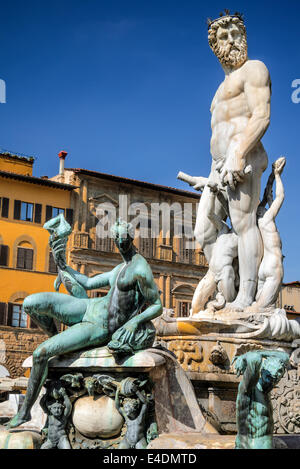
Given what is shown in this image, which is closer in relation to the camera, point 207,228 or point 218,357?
point 218,357

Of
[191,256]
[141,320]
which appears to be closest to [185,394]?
[141,320]

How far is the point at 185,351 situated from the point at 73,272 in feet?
7.01

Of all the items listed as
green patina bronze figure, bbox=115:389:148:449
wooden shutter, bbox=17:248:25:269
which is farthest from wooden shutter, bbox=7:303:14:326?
green patina bronze figure, bbox=115:389:148:449

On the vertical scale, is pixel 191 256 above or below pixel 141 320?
above

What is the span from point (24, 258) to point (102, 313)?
36526mm

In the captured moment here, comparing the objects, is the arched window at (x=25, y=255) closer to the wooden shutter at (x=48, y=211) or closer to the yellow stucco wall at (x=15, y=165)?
the wooden shutter at (x=48, y=211)

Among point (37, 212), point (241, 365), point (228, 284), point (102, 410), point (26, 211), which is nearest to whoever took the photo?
point (241, 365)

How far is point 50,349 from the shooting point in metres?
4.43

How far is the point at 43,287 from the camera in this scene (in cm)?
4050

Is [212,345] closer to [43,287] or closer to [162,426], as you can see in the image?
[162,426]

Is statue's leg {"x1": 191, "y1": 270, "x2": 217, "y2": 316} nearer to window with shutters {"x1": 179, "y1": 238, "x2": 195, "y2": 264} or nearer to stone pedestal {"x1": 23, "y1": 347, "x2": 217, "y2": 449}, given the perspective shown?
stone pedestal {"x1": 23, "y1": 347, "x2": 217, "y2": 449}

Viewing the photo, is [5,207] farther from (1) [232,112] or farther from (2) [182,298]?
(1) [232,112]

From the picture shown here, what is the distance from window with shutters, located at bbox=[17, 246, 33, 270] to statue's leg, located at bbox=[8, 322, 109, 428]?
3634cm

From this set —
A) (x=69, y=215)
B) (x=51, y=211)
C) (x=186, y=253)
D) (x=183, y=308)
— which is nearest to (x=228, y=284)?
(x=51, y=211)
